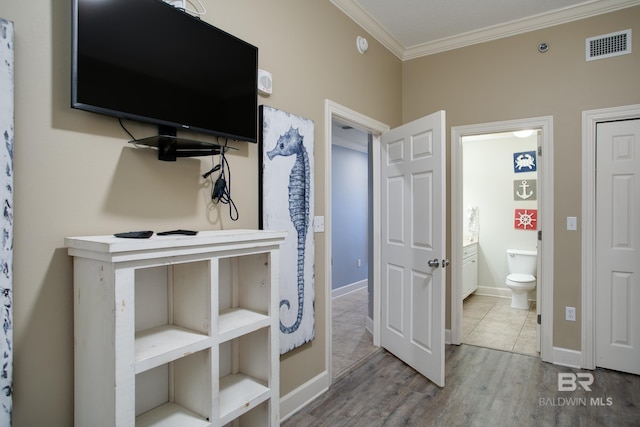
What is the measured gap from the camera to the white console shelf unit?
1070 millimetres

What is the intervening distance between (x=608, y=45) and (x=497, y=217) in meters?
2.90

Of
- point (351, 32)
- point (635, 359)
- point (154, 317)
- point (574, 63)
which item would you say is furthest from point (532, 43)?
point (154, 317)

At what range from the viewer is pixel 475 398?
2.43m

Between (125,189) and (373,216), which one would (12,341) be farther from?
(373,216)

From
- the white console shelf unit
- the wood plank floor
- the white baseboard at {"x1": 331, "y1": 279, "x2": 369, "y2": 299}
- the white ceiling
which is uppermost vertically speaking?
the white ceiling

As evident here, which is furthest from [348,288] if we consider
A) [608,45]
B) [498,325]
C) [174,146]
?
[174,146]

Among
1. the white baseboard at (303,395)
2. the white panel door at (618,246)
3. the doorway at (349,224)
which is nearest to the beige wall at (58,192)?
the white baseboard at (303,395)

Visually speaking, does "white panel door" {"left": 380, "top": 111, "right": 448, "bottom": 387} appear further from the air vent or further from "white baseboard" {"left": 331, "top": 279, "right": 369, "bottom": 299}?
"white baseboard" {"left": 331, "top": 279, "right": 369, "bottom": 299}

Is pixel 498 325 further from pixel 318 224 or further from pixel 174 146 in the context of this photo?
pixel 174 146

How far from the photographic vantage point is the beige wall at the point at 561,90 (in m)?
2.85

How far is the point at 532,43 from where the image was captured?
10.3 feet

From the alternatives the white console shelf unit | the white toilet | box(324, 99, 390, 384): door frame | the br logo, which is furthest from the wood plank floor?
the white toilet

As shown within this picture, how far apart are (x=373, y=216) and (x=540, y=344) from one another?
1.82m

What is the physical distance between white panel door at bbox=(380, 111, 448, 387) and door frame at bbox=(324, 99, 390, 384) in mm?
73
